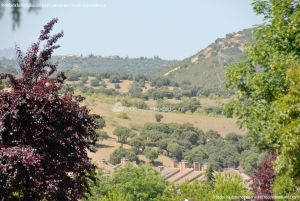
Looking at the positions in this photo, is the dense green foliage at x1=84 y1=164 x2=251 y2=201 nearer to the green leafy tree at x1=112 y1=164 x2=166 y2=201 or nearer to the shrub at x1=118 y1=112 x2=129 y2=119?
the green leafy tree at x1=112 y1=164 x2=166 y2=201

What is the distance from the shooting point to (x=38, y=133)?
8.01 metres

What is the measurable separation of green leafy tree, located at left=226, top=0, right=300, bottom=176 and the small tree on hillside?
490 centimetres

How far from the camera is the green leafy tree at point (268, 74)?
1218 cm

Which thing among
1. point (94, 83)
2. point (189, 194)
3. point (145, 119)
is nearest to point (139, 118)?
point (145, 119)

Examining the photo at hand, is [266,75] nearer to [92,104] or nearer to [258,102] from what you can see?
[258,102]

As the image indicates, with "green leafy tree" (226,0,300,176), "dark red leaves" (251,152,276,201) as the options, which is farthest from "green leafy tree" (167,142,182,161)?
"green leafy tree" (226,0,300,176)

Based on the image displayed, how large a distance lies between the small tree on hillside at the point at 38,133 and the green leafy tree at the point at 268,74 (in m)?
4.90

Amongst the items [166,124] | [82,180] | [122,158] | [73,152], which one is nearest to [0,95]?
[73,152]

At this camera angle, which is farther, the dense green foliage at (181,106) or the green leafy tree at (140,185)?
the dense green foliage at (181,106)

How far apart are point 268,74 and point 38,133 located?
7.30 meters

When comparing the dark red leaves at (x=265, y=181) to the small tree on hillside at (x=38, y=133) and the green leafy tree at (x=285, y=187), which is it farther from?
the small tree on hillside at (x=38, y=133)

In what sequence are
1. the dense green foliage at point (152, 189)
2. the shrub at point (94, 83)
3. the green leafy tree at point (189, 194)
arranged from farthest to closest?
the shrub at point (94, 83)
the green leafy tree at point (189, 194)
the dense green foliage at point (152, 189)

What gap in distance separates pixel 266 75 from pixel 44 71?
6564 mm

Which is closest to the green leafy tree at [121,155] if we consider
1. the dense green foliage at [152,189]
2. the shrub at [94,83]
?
the dense green foliage at [152,189]
